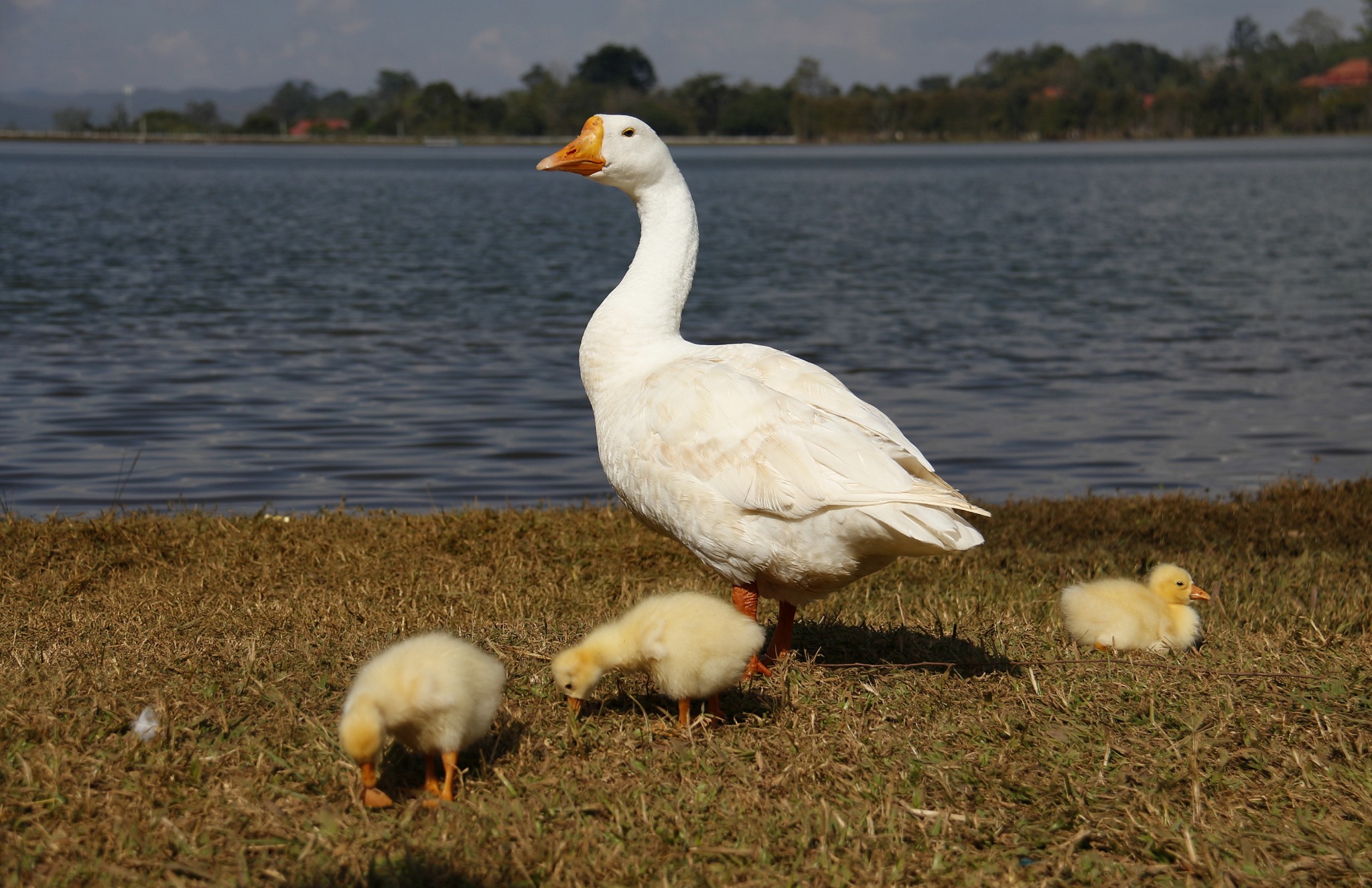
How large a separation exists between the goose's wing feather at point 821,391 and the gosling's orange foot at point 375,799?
2402mm

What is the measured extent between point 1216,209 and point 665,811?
51.3 meters

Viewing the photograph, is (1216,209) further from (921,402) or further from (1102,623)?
(1102,623)

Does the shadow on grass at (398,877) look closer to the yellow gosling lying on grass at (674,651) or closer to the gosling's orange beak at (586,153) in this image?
the yellow gosling lying on grass at (674,651)

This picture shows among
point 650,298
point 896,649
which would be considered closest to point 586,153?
point 650,298

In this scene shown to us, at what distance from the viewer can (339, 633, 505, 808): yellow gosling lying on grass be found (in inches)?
145

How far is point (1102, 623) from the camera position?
5.90 metres

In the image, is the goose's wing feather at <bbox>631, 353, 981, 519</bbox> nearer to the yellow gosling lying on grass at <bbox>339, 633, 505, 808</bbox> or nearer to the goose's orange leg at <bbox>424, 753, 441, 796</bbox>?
the yellow gosling lying on grass at <bbox>339, 633, 505, 808</bbox>

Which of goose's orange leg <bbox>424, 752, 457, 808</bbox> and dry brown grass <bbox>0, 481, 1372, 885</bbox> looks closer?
dry brown grass <bbox>0, 481, 1372, 885</bbox>

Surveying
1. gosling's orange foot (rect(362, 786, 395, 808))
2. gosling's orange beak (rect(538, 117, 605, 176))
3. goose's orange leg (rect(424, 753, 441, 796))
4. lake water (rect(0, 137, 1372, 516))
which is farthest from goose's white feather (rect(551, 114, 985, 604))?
lake water (rect(0, 137, 1372, 516))

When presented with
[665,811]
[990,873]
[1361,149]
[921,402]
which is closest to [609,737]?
[665,811]

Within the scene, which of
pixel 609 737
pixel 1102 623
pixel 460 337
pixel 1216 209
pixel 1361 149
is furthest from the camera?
pixel 1361 149

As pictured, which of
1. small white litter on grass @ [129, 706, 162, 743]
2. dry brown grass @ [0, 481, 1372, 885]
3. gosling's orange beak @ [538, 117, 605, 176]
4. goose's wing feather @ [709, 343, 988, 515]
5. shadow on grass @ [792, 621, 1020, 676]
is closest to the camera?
dry brown grass @ [0, 481, 1372, 885]

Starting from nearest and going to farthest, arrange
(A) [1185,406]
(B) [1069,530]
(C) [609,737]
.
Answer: (C) [609,737] < (B) [1069,530] < (A) [1185,406]

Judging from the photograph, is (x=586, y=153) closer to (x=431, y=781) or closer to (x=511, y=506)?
(x=431, y=781)
